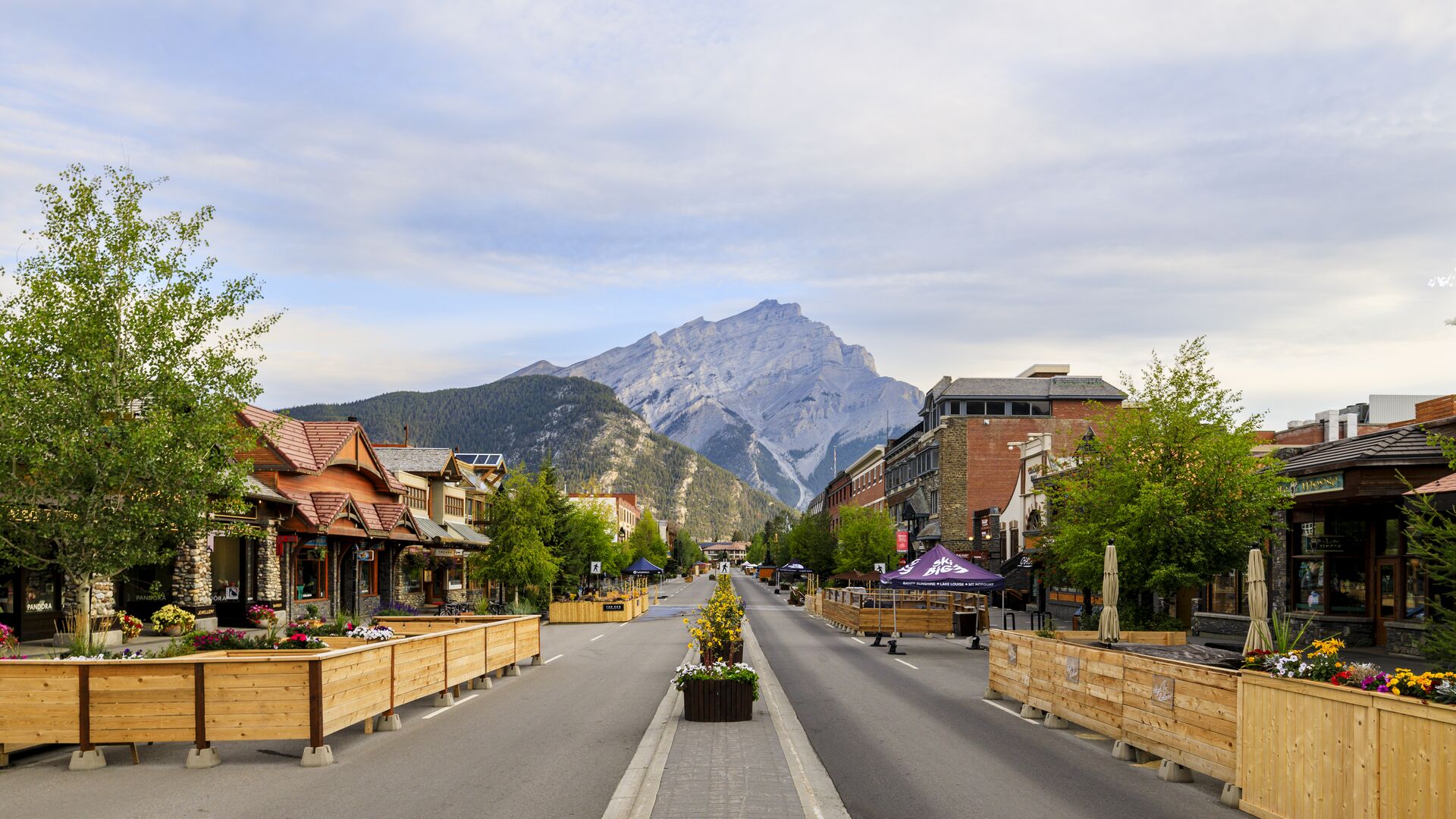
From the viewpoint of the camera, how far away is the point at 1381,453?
87.8ft

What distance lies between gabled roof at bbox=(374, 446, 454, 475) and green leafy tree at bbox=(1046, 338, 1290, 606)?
40.5 meters

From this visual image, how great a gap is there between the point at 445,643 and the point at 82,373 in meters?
7.44

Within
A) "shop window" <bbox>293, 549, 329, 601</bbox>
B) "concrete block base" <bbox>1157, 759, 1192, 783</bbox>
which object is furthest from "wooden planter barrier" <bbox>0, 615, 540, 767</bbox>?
"shop window" <bbox>293, 549, 329, 601</bbox>

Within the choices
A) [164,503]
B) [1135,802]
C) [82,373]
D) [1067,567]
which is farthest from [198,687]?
[1067,567]

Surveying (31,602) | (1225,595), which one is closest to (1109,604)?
(1225,595)

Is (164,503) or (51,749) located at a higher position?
(164,503)

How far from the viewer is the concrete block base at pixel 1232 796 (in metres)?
11.1

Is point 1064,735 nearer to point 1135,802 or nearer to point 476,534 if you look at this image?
point 1135,802

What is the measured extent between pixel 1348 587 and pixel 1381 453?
5.22 m

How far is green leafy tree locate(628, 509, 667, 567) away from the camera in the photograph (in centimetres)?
12450

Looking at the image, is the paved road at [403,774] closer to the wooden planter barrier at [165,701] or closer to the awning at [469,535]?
the wooden planter barrier at [165,701]

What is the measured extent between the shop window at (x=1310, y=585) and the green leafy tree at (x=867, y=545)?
37.2m

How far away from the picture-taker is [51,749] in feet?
46.7

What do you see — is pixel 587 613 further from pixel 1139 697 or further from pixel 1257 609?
pixel 1257 609
